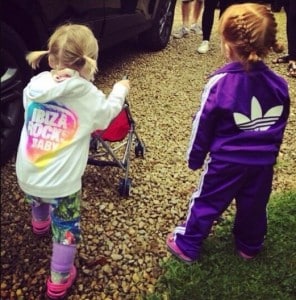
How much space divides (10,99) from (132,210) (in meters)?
1.14

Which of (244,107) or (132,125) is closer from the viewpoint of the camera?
(244,107)

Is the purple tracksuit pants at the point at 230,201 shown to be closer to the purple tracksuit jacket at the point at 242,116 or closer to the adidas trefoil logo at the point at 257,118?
the purple tracksuit jacket at the point at 242,116

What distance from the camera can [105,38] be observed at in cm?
411

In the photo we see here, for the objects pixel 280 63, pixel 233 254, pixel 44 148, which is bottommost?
pixel 280 63

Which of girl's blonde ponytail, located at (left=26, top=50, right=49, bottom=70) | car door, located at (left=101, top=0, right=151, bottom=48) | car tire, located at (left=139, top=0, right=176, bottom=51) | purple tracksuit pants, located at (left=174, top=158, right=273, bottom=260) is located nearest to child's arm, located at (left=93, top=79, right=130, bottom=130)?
girl's blonde ponytail, located at (left=26, top=50, right=49, bottom=70)

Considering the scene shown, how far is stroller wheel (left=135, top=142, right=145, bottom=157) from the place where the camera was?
130 inches

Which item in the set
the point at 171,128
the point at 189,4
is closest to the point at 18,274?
the point at 171,128

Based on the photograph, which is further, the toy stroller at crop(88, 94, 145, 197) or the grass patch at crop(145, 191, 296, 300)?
the toy stroller at crop(88, 94, 145, 197)

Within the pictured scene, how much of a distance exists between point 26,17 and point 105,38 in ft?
4.31

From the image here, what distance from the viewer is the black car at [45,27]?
1.84 metres

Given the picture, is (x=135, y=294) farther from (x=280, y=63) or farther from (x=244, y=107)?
(x=280, y=63)

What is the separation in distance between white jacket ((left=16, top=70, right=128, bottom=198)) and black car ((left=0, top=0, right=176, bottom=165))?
0.07 meters

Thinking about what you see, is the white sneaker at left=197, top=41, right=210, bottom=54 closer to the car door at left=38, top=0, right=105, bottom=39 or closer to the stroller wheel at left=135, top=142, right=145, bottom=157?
the car door at left=38, top=0, right=105, bottom=39

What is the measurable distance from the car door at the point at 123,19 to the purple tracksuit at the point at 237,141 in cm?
208
